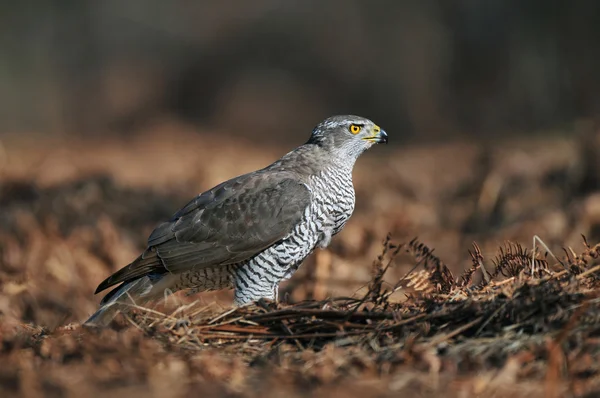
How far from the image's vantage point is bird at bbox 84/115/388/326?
5723 millimetres

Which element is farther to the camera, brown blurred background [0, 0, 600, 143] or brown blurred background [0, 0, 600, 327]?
brown blurred background [0, 0, 600, 143]

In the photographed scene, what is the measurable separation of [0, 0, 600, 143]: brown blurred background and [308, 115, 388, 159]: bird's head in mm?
10387

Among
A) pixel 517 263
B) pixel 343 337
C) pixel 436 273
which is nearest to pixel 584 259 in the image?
pixel 517 263

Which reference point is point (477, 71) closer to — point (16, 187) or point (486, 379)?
point (16, 187)

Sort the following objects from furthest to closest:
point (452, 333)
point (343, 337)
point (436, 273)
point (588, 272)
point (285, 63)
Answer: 1. point (285, 63)
2. point (436, 273)
3. point (588, 272)
4. point (343, 337)
5. point (452, 333)

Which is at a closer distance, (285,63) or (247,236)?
(247,236)

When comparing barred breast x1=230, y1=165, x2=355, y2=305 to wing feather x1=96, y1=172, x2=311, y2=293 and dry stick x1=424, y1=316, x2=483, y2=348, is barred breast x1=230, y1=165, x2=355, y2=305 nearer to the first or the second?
wing feather x1=96, y1=172, x2=311, y2=293

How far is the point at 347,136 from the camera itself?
20.5 ft

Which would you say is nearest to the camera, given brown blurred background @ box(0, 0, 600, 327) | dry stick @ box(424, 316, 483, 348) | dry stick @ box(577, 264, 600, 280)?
dry stick @ box(424, 316, 483, 348)

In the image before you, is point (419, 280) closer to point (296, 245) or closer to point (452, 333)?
point (452, 333)

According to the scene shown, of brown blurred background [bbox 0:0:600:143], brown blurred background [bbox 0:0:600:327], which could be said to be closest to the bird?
brown blurred background [bbox 0:0:600:327]

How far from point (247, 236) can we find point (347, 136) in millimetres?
1100

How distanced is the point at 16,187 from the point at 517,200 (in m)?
6.30

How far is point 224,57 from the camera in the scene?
20875 mm
